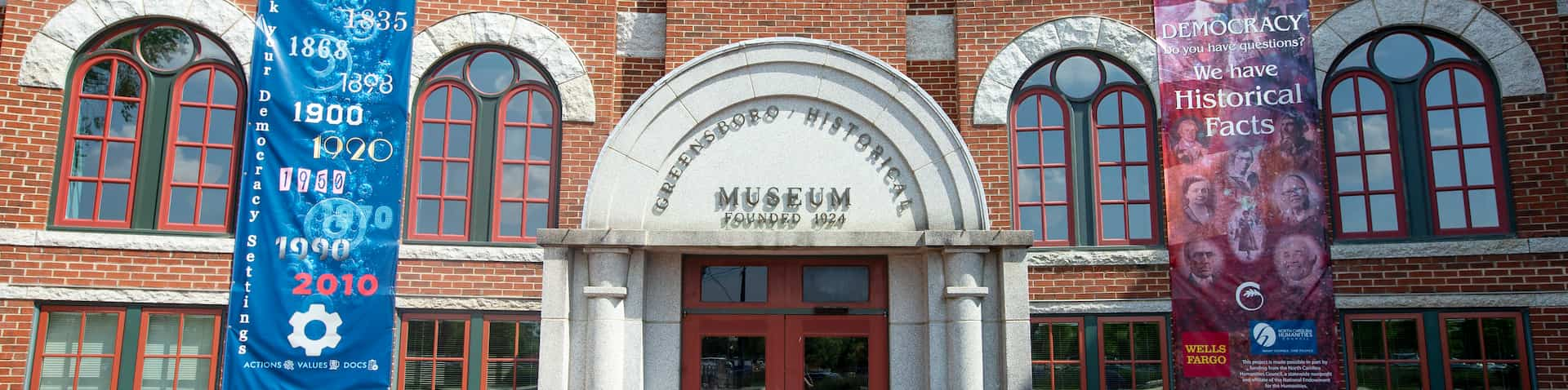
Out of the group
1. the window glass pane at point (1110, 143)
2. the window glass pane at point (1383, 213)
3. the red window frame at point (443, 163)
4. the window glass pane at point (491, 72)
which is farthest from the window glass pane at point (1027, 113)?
the red window frame at point (443, 163)

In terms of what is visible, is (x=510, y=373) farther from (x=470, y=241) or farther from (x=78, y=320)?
(x=78, y=320)

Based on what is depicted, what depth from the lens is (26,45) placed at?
905cm

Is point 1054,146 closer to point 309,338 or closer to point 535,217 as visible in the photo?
point 535,217

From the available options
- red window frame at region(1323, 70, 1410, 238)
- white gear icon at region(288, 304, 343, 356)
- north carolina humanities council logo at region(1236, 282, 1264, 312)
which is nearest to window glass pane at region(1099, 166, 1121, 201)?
north carolina humanities council logo at region(1236, 282, 1264, 312)

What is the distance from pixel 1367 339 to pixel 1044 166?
3195 millimetres

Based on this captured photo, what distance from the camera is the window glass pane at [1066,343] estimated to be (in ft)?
30.7

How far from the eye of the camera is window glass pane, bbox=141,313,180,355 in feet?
29.4

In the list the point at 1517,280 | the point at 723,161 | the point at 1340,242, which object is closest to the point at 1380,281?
the point at 1340,242

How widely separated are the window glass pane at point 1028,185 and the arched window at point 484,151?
14.4 feet

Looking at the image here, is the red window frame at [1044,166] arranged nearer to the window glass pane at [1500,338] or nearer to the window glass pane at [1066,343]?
the window glass pane at [1066,343]

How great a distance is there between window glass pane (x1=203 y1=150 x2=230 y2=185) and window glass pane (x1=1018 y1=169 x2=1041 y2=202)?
730 centimetres

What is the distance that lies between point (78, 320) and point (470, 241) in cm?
339

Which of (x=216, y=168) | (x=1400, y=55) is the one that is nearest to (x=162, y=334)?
(x=216, y=168)

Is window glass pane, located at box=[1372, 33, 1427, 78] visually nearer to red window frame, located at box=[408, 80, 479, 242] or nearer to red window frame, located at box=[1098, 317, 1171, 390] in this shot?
red window frame, located at box=[1098, 317, 1171, 390]
